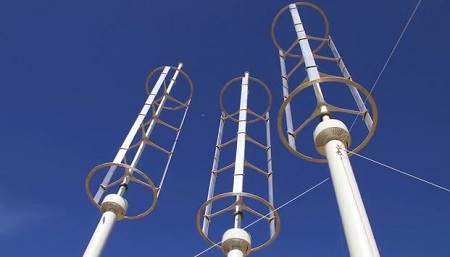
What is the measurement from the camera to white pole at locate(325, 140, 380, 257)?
6727 mm

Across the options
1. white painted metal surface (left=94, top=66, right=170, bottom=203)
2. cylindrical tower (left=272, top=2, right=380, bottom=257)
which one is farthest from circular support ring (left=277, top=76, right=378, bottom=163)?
white painted metal surface (left=94, top=66, right=170, bottom=203)

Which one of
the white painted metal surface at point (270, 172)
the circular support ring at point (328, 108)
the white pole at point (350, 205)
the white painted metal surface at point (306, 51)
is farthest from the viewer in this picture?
the white painted metal surface at point (270, 172)

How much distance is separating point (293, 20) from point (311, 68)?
4.20 meters

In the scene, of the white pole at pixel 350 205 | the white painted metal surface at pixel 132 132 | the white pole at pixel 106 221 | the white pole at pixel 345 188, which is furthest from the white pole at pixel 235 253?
the white painted metal surface at pixel 132 132

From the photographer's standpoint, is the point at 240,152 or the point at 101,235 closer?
the point at 101,235

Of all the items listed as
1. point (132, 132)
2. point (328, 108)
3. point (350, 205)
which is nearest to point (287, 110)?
point (328, 108)

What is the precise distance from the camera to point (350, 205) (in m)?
7.45

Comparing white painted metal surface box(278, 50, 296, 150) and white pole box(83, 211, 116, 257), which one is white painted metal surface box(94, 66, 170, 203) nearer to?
white pole box(83, 211, 116, 257)

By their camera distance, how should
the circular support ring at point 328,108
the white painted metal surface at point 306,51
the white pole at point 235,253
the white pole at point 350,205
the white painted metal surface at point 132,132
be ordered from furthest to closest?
the white painted metal surface at point 132,132 < the white pole at point 235,253 < the white painted metal surface at point 306,51 < the circular support ring at point 328,108 < the white pole at point 350,205

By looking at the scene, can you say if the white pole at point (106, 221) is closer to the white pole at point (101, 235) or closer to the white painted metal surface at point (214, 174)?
the white pole at point (101, 235)

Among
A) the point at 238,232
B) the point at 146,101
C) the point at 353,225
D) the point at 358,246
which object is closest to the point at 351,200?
the point at 353,225

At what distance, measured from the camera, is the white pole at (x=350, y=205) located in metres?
6.73

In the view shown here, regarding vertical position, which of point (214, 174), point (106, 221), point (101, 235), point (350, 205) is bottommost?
point (350, 205)

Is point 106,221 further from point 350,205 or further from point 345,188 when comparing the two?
point 350,205
